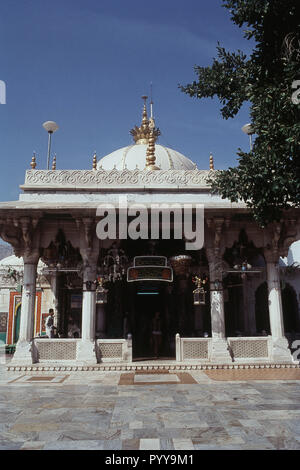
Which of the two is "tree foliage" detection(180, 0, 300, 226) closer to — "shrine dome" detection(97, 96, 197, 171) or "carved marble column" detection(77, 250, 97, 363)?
"carved marble column" detection(77, 250, 97, 363)

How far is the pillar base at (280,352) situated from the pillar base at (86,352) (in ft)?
17.1

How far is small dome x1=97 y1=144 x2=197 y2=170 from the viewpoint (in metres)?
20.0

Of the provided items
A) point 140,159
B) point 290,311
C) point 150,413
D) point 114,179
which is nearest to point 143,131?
point 140,159

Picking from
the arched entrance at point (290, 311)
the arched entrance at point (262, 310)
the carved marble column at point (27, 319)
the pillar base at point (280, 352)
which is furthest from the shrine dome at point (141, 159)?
the pillar base at point (280, 352)

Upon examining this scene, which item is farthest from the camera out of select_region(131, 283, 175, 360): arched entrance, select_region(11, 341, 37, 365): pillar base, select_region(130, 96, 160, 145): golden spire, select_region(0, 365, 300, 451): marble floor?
select_region(130, 96, 160, 145): golden spire

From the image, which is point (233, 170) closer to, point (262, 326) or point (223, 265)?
point (223, 265)

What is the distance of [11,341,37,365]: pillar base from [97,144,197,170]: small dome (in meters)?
11.3

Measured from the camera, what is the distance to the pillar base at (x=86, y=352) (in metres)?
10.6

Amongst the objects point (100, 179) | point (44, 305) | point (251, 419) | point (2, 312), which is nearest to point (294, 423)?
point (251, 419)

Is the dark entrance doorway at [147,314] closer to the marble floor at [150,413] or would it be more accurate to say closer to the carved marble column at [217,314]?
the carved marble column at [217,314]

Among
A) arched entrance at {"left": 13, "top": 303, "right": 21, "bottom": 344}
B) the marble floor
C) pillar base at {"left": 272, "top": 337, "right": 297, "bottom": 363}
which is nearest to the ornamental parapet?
pillar base at {"left": 272, "top": 337, "right": 297, "bottom": 363}

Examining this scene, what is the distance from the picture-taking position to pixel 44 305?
727 inches

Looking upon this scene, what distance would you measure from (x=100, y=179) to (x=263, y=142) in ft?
21.9

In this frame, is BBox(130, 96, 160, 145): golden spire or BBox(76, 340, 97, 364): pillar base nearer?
BBox(76, 340, 97, 364): pillar base
